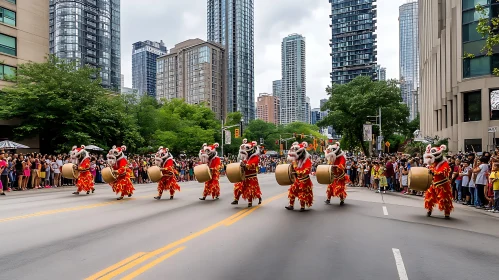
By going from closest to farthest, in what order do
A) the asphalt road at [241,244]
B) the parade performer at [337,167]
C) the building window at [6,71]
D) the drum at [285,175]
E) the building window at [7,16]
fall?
the asphalt road at [241,244], the drum at [285,175], the parade performer at [337,167], the building window at [6,71], the building window at [7,16]

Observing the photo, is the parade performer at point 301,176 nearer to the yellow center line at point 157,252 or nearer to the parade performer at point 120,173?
the yellow center line at point 157,252

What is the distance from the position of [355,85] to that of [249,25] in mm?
102846

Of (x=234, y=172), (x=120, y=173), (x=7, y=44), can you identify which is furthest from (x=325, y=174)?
(x=7, y=44)

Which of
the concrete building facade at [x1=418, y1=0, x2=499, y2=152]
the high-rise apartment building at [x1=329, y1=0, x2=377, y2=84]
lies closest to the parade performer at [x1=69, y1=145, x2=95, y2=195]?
the concrete building facade at [x1=418, y1=0, x2=499, y2=152]

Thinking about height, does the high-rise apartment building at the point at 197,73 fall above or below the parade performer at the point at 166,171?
above

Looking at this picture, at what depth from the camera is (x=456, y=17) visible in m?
33.3

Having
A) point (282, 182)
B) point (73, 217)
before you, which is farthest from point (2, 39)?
point (282, 182)

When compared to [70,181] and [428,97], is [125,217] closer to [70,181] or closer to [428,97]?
[70,181]

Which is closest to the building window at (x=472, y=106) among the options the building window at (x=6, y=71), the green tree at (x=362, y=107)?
the green tree at (x=362, y=107)

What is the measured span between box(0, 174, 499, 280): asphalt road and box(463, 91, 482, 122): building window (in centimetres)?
2227

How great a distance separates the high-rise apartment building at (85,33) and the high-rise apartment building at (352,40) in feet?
246

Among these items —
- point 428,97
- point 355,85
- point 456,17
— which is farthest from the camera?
point 355,85

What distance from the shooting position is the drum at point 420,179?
38.3 ft

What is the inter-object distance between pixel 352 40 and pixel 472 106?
358 ft
